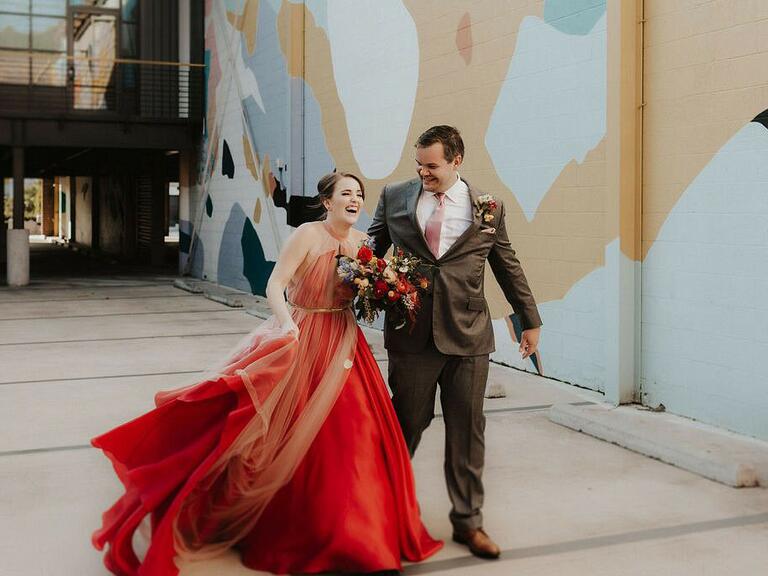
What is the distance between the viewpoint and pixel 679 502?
16.2ft

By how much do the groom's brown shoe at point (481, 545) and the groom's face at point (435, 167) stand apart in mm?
1476

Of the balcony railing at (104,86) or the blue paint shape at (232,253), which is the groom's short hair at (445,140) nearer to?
the blue paint shape at (232,253)

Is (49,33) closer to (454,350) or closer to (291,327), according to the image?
Result: (291,327)

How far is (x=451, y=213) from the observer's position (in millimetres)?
4168

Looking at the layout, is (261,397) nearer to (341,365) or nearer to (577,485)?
(341,365)

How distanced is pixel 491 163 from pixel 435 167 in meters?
5.41

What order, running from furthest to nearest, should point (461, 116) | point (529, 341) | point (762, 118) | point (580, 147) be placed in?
point (461, 116)
point (580, 147)
point (762, 118)
point (529, 341)

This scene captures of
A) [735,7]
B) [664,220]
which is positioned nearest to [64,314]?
[664,220]

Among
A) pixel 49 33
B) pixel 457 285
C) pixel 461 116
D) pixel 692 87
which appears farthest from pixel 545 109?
pixel 49 33

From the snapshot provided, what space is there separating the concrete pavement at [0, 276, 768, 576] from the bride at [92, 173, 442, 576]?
0.19m

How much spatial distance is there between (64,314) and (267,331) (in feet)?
33.7

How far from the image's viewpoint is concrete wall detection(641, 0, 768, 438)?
6230 mm

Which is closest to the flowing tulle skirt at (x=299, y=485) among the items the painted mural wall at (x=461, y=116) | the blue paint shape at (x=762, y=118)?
the blue paint shape at (x=762, y=118)

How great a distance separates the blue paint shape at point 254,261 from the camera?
16.1 meters
